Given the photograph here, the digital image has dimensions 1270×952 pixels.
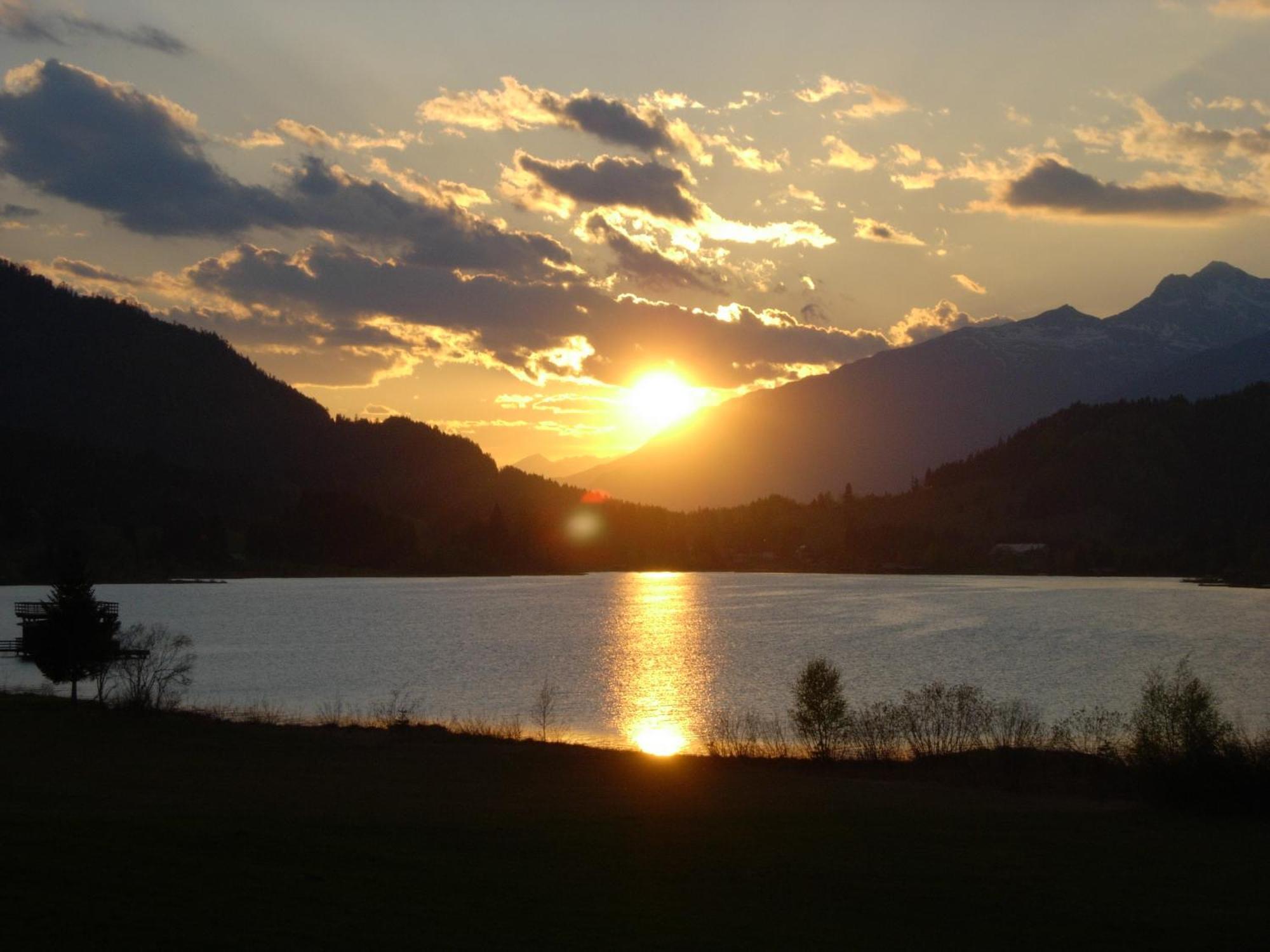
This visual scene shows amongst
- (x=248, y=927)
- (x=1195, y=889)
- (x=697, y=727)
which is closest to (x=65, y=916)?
(x=248, y=927)

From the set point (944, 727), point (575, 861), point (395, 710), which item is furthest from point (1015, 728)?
point (575, 861)

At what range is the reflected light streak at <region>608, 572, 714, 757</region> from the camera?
62094 millimetres

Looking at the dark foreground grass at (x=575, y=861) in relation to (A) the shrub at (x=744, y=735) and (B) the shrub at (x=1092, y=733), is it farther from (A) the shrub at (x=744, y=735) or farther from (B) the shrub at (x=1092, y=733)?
(B) the shrub at (x=1092, y=733)

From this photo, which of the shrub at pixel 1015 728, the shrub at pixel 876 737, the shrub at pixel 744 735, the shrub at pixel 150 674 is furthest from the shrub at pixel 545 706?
the shrub at pixel 1015 728

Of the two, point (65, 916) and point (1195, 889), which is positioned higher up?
point (65, 916)

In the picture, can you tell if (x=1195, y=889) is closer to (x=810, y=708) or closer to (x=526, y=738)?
(x=810, y=708)

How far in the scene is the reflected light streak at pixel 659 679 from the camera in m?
62.1

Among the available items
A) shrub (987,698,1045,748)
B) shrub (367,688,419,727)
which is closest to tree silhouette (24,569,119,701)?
shrub (367,688,419,727)

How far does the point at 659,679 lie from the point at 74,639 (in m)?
41.0

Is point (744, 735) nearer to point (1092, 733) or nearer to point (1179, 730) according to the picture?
point (1092, 733)

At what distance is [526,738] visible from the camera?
2100 inches

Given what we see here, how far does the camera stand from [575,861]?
25.8 m

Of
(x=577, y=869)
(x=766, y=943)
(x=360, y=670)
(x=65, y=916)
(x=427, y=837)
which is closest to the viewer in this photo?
(x=65, y=916)

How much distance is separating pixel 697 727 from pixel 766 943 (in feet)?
143
